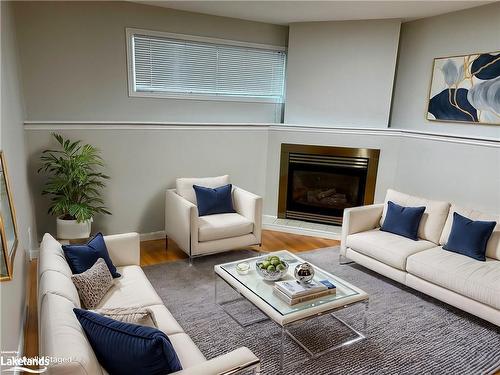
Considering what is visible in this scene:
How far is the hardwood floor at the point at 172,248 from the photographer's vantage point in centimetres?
300

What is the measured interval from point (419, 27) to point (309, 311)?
12.7 ft

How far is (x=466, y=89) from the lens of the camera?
4.00 m

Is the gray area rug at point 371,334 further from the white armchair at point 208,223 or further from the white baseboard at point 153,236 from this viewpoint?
the white baseboard at point 153,236

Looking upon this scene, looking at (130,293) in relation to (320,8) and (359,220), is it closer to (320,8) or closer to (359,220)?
(359,220)

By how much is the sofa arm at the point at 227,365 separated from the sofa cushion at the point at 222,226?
2.00m

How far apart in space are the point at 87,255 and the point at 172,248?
68.6 inches

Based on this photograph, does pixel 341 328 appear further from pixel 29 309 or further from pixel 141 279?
pixel 29 309

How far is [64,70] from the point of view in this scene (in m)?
3.82

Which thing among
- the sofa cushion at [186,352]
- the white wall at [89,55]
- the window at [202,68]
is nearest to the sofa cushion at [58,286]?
the sofa cushion at [186,352]

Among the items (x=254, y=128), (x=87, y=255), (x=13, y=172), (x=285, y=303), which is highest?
(x=254, y=128)

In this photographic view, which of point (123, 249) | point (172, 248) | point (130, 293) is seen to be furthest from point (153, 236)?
point (130, 293)

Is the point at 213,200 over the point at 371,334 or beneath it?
over

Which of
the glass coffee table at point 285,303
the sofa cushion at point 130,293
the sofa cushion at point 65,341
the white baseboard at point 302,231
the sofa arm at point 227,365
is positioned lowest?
the white baseboard at point 302,231

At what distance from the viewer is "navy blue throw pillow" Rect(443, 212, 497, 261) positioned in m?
3.09
